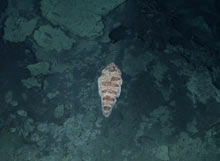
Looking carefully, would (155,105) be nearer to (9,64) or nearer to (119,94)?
(119,94)

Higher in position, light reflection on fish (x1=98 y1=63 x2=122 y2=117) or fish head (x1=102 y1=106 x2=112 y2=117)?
light reflection on fish (x1=98 y1=63 x2=122 y2=117)

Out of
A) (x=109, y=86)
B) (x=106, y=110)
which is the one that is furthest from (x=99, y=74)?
(x=106, y=110)

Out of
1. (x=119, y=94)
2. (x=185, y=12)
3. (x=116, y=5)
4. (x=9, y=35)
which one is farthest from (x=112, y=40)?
(x=9, y=35)

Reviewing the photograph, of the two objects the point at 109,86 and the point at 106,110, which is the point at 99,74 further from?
the point at 106,110

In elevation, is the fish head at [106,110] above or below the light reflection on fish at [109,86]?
below
